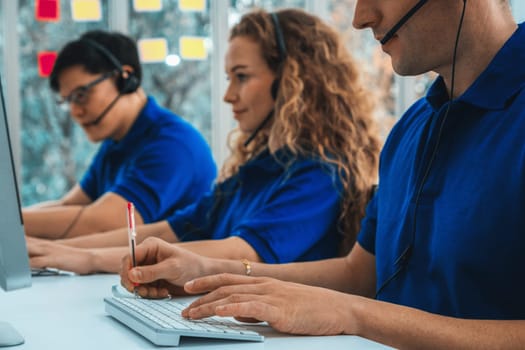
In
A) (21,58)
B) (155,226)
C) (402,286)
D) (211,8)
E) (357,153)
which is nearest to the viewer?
(402,286)

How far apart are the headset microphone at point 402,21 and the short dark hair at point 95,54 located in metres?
1.65

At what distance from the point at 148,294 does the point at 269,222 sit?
51 centimetres

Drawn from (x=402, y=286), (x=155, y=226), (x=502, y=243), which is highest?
(x=502, y=243)

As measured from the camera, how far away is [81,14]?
345 cm

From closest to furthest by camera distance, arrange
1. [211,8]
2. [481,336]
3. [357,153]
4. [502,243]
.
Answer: [481,336]
[502,243]
[357,153]
[211,8]

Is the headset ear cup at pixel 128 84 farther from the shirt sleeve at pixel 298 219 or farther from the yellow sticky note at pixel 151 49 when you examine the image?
the shirt sleeve at pixel 298 219

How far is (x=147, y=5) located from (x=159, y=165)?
1.35 meters

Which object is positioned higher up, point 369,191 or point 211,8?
point 211,8

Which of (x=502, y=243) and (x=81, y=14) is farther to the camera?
(x=81, y=14)

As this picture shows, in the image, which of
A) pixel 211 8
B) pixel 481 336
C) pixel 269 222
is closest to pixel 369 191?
pixel 269 222

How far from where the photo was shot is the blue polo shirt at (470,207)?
3.34 ft

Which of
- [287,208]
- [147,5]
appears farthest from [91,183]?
[287,208]

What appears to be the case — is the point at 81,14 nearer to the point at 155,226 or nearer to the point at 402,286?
the point at 155,226

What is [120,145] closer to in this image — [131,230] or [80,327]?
[131,230]
